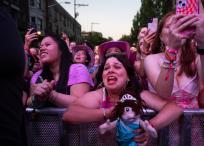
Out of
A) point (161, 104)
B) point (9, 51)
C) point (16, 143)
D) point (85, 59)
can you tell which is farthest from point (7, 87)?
point (85, 59)

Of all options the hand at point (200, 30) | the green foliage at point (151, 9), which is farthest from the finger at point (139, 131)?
the green foliage at point (151, 9)

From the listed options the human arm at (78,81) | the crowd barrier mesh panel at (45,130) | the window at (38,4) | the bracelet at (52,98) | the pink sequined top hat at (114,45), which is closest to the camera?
the crowd barrier mesh panel at (45,130)

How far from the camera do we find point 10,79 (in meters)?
1.59

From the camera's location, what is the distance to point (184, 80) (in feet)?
9.54

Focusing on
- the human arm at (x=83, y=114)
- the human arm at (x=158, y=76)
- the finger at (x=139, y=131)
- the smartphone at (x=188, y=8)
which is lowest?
the finger at (x=139, y=131)

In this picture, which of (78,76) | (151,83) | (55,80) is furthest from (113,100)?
(55,80)

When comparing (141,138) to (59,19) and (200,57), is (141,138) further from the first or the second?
(59,19)

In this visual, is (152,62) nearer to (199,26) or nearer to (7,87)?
(199,26)

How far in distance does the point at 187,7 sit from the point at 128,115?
759mm

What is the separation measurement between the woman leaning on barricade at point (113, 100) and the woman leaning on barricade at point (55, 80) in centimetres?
26

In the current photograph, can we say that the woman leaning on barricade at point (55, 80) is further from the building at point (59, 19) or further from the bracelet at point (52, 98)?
the building at point (59, 19)

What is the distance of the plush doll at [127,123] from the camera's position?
2.44 meters

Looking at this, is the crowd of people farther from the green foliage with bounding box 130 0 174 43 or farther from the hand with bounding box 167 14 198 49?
the green foliage with bounding box 130 0 174 43

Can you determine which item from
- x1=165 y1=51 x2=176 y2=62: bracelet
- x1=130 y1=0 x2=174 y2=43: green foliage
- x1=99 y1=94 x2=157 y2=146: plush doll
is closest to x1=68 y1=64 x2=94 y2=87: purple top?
x1=99 y1=94 x2=157 y2=146: plush doll
